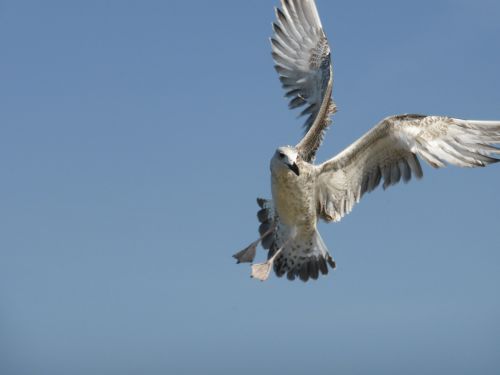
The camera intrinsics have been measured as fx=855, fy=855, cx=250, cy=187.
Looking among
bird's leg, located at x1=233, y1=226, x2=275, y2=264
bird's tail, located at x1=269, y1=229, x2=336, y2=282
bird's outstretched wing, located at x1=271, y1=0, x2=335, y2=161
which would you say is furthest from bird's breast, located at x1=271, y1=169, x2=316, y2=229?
bird's outstretched wing, located at x1=271, y1=0, x2=335, y2=161

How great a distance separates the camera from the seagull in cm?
919

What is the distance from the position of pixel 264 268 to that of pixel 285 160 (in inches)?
66.0

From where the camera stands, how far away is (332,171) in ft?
31.6

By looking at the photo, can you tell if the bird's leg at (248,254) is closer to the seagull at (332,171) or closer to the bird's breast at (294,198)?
the seagull at (332,171)

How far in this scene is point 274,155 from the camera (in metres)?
8.93

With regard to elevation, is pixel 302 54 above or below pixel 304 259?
above

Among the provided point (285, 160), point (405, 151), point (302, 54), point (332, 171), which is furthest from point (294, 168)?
point (302, 54)

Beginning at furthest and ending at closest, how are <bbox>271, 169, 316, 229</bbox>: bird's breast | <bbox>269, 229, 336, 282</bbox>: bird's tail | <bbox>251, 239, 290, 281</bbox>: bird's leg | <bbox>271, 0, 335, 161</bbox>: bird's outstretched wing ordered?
<bbox>271, 0, 335, 161</bbox>: bird's outstretched wing
<bbox>269, 229, 336, 282</bbox>: bird's tail
<bbox>251, 239, 290, 281</bbox>: bird's leg
<bbox>271, 169, 316, 229</bbox>: bird's breast

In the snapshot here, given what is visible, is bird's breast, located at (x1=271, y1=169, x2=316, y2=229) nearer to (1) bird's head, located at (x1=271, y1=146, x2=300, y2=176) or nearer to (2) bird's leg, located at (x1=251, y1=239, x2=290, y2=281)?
(1) bird's head, located at (x1=271, y1=146, x2=300, y2=176)

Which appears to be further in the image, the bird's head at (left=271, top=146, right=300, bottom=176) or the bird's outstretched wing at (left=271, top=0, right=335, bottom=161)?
the bird's outstretched wing at (left=271, top=0, right=335, bottom=161)

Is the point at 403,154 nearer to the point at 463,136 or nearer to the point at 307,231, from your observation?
the point at 463,136

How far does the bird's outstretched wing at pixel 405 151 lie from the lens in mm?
9219

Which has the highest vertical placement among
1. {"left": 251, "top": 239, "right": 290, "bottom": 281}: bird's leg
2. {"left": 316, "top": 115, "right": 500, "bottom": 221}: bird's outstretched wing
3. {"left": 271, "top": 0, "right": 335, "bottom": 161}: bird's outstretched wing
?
{"left": 271, "top": 0, "right": 335, "bottom": 161}: bird's outstretched wing

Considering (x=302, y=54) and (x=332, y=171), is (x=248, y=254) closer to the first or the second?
(x=332, y=171)
